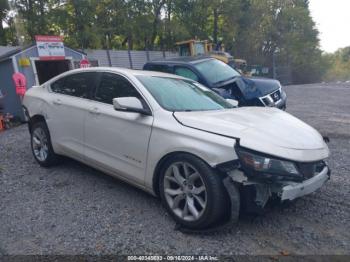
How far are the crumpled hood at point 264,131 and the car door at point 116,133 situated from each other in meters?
0.51

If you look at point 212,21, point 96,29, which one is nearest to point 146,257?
point 96,29

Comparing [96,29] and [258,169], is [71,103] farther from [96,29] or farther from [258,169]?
[96,29]

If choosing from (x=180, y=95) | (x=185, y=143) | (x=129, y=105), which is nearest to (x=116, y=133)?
(x=129, y=105)

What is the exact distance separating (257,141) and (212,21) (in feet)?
97.2

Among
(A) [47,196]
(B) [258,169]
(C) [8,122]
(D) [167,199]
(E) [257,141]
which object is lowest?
(C) [8,122]

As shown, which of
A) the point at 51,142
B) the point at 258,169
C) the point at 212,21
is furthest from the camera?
the point at 212,21

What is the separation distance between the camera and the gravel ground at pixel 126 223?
9.70 feet

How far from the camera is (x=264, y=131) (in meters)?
3.10

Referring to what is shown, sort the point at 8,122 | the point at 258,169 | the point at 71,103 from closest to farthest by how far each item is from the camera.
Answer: the point at 258,169
the point at 71,103
the point at 8,122

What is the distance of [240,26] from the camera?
32.8 metres

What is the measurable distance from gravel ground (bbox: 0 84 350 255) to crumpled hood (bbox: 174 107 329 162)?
Result: 24.1 inches

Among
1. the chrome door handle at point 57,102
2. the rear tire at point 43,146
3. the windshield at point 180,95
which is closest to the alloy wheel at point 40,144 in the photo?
the rear tire at point 43,146

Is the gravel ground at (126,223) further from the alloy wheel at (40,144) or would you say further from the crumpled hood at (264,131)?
the crumpled hood at (264,131)

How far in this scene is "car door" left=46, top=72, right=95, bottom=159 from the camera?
4352 millimetres
